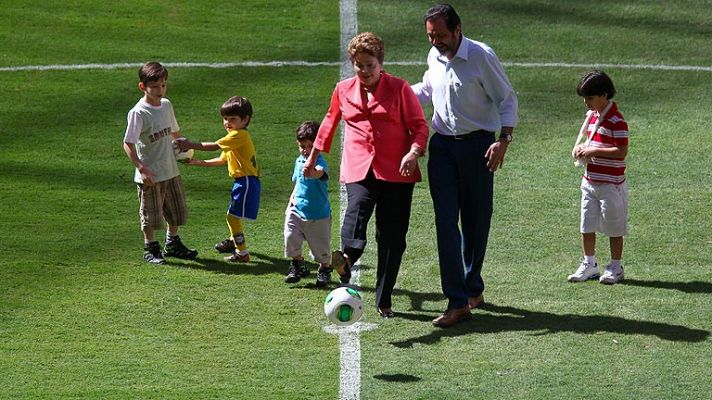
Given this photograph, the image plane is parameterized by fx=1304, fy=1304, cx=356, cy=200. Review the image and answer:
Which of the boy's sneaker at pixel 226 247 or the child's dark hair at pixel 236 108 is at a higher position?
the child's dark hair at pixel 236 108

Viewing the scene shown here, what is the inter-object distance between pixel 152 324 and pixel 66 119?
5.36 metres

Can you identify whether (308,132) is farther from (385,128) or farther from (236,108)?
(236,108)

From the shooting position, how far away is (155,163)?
31.7ft

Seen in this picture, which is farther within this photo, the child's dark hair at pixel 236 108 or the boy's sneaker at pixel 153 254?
the boy's sneaker at pixel 153 254

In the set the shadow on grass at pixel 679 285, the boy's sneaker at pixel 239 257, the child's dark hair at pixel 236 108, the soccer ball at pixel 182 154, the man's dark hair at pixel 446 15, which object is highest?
the man's dark hair at pixel 446 15

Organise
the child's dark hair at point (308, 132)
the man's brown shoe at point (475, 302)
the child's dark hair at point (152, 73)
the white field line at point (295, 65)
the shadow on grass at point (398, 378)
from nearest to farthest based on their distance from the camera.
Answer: the shadow on grass at point (398, 378)
the man's brown shoe at point (475, 302)
the child's dark hair at point (308, 132)
the child's dark hair at point (152, 73)
the white field line at point (295, 65)

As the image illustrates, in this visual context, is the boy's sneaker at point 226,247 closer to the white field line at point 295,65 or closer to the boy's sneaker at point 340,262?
the boy's sneaker at point 340,262

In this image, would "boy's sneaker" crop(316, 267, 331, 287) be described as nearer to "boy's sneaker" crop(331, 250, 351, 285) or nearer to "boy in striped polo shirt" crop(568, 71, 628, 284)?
"boy's sneaker" crop(331, 250, 351, 285)

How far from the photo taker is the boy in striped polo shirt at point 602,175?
8.86 metres

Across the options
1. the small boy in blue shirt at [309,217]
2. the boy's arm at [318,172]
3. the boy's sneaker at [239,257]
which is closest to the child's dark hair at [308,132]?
the small boy in blue shirt at [309,217]

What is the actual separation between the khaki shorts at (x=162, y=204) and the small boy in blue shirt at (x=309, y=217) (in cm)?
110

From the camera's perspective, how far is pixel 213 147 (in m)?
9.44

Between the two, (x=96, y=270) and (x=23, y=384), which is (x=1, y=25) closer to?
(x=96, y=270)

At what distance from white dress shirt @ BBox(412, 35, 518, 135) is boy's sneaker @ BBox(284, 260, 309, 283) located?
1597 millimetres
